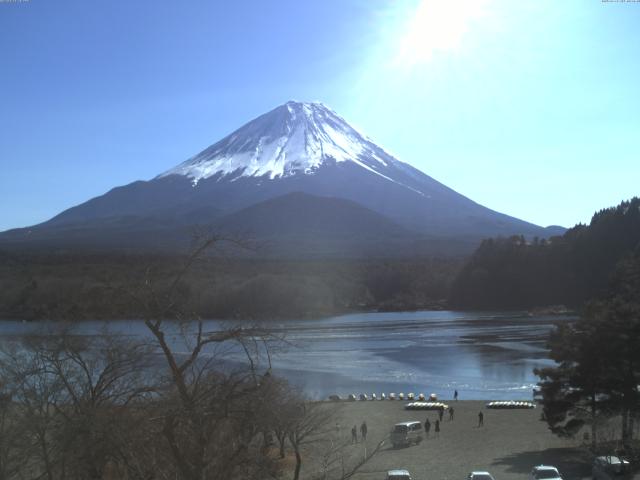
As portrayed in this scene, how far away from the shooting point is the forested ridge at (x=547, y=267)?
178 ft

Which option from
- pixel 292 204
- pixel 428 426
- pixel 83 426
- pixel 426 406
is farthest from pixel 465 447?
pixel 292 204

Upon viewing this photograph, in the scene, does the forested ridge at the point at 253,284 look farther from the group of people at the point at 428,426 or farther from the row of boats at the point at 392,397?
the group of people at the point at 428,426

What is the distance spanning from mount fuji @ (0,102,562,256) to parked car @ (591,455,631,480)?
2142 inches

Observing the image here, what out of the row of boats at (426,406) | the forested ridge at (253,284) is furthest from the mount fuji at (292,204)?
the row of boats at (426,406)

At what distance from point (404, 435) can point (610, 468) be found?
524 centimetres

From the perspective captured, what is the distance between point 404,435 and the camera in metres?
13.2

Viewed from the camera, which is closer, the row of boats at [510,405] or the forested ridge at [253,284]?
the forested ridge at [253,284]

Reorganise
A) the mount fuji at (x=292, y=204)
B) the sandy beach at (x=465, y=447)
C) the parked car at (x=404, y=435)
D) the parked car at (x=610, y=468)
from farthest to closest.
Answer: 1. the mount fuji at (x=292, y=204)
2. the parked car at (x=404, y=435)
3. the sandy beach at (x=465, y=447)
4. the parked car at (x=610, y=468)

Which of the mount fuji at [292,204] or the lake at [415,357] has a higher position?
the mount fuji at [292,204]

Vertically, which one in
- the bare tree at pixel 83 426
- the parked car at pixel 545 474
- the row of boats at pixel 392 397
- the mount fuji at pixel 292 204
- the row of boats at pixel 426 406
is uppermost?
the mount fuji at pixel 292 204

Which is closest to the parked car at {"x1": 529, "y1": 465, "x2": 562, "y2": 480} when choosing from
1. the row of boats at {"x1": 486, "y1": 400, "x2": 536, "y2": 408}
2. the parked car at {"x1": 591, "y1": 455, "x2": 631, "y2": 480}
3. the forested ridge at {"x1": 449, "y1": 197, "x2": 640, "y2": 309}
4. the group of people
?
the parked car at {"x1": 591, "y1": 455, "x2": 631, "y2": 480}

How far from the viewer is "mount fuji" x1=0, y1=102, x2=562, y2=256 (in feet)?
251

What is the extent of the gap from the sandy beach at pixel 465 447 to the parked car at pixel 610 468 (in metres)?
0.89

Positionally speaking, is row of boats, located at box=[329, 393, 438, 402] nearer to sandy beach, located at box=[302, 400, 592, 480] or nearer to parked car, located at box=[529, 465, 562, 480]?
sandy beach, located at box=[302, 400, 592, 480]
